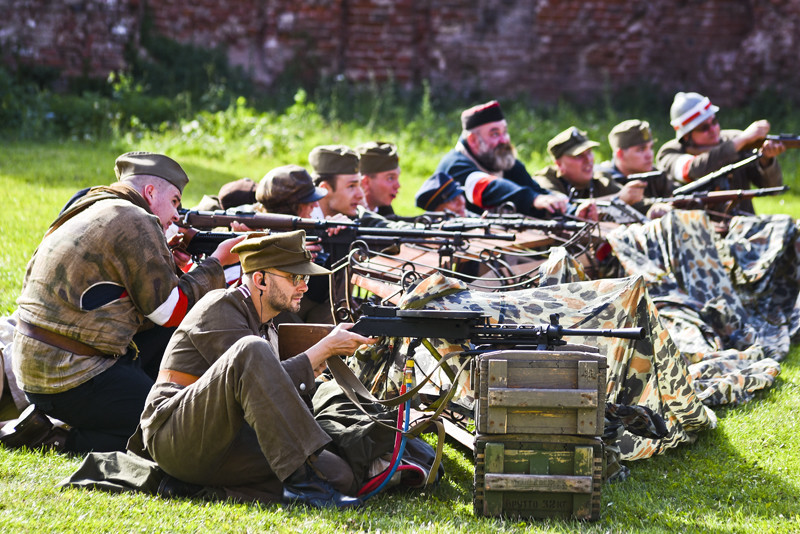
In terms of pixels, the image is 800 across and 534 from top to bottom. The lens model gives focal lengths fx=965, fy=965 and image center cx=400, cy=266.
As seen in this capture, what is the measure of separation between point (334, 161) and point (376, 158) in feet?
3.00

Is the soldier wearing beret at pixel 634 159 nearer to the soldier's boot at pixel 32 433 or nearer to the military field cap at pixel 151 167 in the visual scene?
the military field cap at pixel 151 167

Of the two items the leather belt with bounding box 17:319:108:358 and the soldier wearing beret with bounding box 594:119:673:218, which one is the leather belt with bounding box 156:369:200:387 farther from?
the soldier wearing beret with bounding box 594:119:673:218

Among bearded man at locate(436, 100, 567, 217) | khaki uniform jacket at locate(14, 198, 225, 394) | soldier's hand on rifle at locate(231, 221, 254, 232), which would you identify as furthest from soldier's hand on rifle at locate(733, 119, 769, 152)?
khaki uniform jacket at locate(14, 198, 225, 394)

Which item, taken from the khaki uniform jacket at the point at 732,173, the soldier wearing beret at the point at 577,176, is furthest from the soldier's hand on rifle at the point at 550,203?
the khaki uniform jacket at the point at 732,173

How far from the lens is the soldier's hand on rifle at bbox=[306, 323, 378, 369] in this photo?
4453 millimetres

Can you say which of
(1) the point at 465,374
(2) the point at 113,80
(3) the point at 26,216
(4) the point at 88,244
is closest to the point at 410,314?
(1) the point at 465,374

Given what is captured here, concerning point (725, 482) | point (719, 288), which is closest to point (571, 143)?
point (719, 288)

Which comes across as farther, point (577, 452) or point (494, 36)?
point (494, 36)

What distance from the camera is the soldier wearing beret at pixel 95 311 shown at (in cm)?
478

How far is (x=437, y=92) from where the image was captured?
16.2 meters

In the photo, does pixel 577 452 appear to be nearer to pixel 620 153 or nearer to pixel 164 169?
pixel 164 169

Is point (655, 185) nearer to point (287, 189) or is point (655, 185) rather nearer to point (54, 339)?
point (287, 189)

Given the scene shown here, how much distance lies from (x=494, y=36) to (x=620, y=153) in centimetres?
701

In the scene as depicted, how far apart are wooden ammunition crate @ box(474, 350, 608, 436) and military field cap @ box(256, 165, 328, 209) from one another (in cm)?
301
